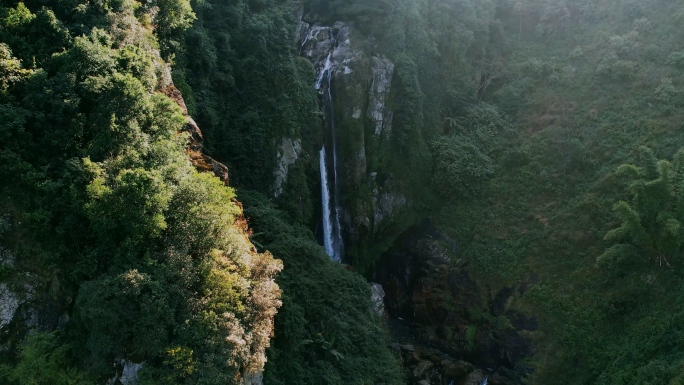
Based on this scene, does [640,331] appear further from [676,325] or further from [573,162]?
[573,162]

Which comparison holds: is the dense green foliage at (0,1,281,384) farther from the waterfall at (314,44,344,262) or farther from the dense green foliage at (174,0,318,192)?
the waterfall at (314,44,344,262)

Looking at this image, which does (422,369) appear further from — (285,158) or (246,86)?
(246,86)

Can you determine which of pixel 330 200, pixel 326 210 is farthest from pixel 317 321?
pixel 330 200

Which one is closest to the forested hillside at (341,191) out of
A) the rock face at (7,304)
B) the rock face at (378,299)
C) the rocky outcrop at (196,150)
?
the rock face at (7,304)

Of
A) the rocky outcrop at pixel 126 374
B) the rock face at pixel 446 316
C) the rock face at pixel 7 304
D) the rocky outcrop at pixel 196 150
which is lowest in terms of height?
the rocky outcrop at pixel 126 374

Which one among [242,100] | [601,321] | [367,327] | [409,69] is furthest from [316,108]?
[601,321]

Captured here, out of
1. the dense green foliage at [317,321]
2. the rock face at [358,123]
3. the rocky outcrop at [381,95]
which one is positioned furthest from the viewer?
the rocky outcrop at [381,95]

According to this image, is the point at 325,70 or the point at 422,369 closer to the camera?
the point at 422,369

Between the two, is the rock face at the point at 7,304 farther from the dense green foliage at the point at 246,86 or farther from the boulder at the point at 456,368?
the boulder at the point at 456,368

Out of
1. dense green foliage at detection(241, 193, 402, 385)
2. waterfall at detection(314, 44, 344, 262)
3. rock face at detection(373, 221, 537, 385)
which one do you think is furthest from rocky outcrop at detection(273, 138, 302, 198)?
rock face at detection(373, 221, 537, 385)
